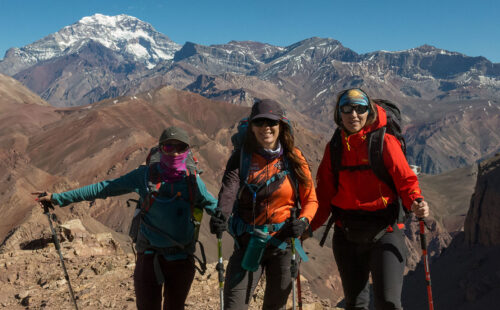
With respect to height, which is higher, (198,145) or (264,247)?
(198,145)

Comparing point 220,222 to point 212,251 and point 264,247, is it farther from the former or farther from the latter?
point 212,251

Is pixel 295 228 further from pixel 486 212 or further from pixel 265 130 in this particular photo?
pixel 486 212

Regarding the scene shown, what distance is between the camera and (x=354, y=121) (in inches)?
205

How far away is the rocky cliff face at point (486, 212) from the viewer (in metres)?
84.5

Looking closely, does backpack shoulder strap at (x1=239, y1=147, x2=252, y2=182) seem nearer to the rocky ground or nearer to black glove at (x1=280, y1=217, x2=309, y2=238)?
black glove at (x1=280, y1=217, x2=309, y2=238)

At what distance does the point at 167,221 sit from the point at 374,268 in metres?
2.69

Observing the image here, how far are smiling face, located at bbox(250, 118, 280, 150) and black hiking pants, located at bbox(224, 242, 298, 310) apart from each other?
4.33 ft

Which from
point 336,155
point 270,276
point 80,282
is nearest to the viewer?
point 270,276

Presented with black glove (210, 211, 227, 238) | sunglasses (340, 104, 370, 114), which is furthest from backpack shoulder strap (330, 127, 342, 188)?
black glove (210, 211, 227, 238)

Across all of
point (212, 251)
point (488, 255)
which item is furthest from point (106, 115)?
point (488, 255)

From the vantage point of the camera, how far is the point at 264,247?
4867 mm

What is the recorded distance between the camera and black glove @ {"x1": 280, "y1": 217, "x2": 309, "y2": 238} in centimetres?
481

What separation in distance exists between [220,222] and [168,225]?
3.01ft

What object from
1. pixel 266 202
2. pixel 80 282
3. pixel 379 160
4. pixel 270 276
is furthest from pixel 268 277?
pixel 80 282
